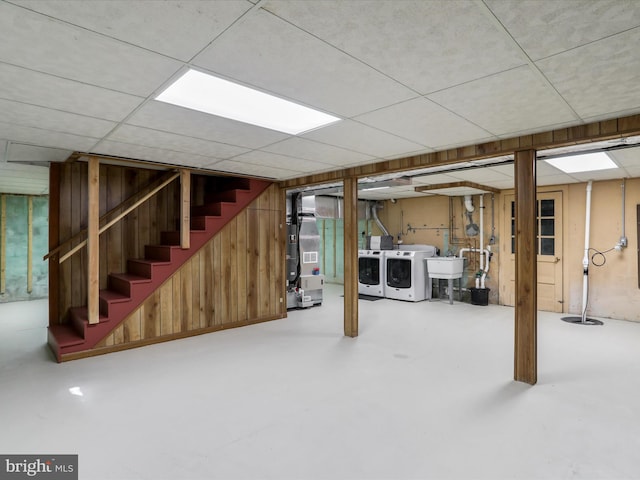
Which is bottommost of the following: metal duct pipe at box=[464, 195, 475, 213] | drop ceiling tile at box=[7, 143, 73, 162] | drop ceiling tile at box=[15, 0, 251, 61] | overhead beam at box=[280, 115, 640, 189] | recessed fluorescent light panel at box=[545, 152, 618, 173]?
metal duct pipe at box=[464, 195, 475, 213]

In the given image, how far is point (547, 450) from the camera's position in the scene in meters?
2.12

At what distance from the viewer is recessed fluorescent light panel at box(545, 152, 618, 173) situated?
3.96 m

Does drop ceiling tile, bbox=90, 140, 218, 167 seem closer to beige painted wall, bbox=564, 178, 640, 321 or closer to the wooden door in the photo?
the wooden door

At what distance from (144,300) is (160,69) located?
10.3ft

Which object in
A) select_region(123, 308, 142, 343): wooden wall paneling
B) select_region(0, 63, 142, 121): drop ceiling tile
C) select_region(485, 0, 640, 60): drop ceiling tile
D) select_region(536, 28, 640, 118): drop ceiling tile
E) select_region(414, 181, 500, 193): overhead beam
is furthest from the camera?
select_region(414, 181, 500, 193): overhead beam

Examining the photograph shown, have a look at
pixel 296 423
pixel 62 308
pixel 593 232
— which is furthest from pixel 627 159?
pixel 62 308

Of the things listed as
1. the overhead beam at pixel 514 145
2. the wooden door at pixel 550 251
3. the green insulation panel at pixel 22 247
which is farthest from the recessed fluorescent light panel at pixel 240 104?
the green insulation panel at pixel 22 247

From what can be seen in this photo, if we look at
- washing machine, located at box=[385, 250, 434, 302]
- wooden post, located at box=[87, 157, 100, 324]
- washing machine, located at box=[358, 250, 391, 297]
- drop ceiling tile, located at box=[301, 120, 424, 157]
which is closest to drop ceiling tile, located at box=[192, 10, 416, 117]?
drop ceiling tile, located at box=[301, 120, 424, 157]

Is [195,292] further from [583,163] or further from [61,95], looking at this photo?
[583,163]

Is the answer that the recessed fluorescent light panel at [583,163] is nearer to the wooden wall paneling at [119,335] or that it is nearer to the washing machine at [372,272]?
the washing machine at [372,272]

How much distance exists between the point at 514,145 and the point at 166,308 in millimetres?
4150

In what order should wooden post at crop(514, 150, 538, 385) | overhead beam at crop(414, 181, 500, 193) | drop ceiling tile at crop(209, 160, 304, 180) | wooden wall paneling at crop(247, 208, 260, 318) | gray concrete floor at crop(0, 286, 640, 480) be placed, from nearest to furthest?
1. gray concrete floor at crop(0, 286, 640, 480)
2. wooden post at crop(514, 150, 538, 385)
3. drop ceiling tile at crop(209, 160, 304, 180)
4. wooden wall paneling at crop(247, 208, 260, 318)
5. overhead beam at crop(414, 181, 500, 193)

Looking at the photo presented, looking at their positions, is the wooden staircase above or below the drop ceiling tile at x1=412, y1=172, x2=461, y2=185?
below

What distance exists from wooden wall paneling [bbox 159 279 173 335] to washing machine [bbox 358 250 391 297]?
4.19 metres
